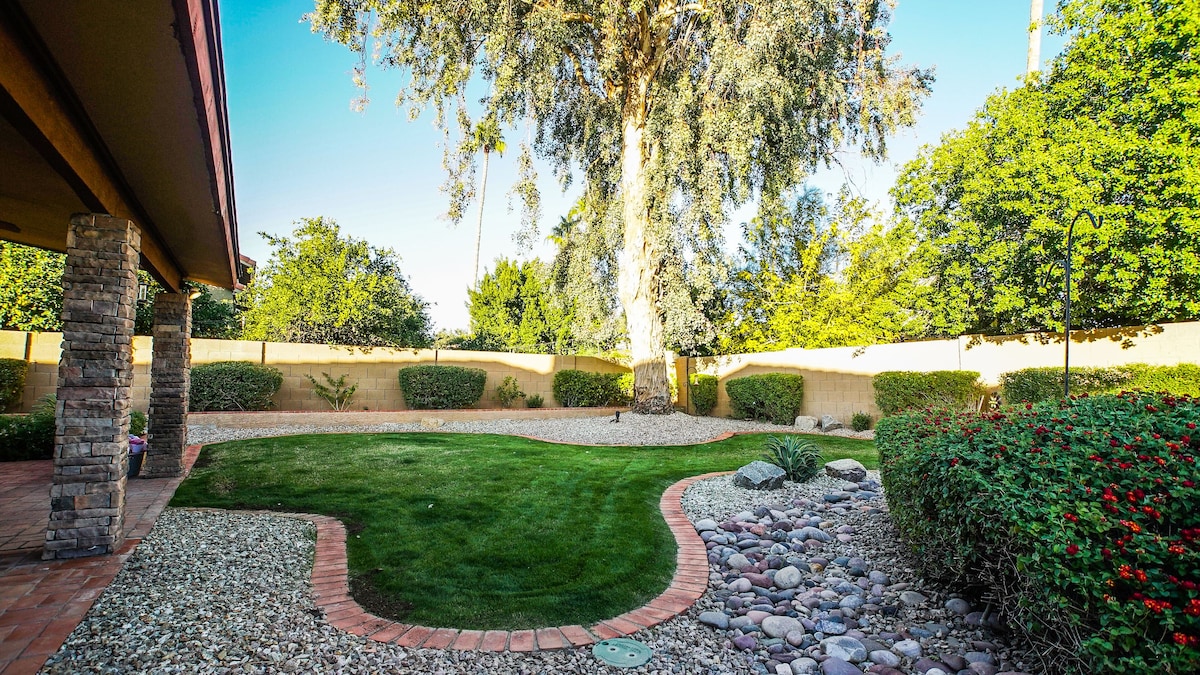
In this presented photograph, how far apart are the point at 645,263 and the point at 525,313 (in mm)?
7166

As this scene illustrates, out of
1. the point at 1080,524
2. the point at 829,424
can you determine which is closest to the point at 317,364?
the point at 829,424

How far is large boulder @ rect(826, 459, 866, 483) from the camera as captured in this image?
17.9 ft

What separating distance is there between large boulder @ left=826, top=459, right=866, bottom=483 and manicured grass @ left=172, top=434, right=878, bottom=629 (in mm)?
1353

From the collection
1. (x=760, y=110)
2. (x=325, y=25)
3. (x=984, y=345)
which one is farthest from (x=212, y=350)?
(x=984, y=345)

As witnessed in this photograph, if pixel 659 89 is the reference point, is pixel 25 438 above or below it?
below

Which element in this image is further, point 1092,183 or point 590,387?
point 590,387

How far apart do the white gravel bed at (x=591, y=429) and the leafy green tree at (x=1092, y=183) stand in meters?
3.82

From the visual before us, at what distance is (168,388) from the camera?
5.71 meters

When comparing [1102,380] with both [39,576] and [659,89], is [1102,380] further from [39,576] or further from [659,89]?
[39,576]

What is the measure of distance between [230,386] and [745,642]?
1030 centimetres

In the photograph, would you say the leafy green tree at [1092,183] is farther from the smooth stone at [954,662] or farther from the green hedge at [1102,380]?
the smooth stone at [954,662]

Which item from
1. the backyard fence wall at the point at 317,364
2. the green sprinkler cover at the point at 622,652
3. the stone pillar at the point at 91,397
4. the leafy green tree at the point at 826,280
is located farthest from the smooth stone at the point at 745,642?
the leafy green tree at the point at 826,280

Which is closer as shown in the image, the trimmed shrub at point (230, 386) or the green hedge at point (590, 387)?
the trimmed shrub at point (230, 386)

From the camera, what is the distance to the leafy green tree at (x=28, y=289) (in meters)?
10.1
